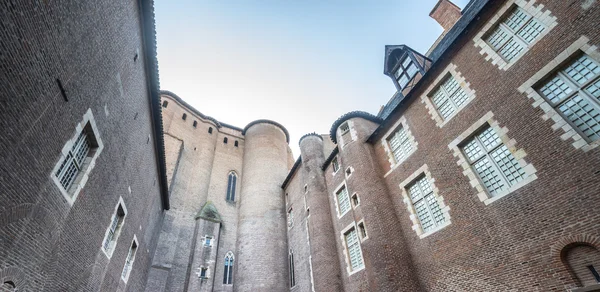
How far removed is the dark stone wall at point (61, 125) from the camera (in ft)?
16.4

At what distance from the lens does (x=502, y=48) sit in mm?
9258

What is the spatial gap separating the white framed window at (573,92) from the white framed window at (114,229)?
14654 millimetres

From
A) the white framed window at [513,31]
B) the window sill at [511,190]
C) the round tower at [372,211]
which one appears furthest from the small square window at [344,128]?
the window sill at [511,190]

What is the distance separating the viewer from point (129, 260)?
46.0ft

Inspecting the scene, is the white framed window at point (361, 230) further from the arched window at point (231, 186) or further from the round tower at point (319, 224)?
the arched window at point (231, 186)

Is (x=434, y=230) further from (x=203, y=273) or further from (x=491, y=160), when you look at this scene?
(x=203, y=273)

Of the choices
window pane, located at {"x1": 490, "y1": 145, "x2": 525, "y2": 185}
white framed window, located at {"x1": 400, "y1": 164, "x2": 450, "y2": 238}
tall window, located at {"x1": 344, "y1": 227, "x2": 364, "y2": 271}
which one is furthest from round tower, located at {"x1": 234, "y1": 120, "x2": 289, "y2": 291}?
window pane, located at {"x1": 490, "y1": 145, "x2": 525, "y2": 185}

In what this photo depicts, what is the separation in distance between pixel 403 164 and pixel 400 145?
3.46 feet

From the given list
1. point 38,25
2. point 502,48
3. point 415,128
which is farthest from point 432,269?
point 38,25

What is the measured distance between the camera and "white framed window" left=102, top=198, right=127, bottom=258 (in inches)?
412

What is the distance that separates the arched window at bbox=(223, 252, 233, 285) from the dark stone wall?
36.8 feet

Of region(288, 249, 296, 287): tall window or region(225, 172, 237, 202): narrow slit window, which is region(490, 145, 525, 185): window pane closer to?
region(288, 249, 296, 287): tall window

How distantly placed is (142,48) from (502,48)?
1327cm

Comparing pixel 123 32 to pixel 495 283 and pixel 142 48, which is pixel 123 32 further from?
pixel 495 283
